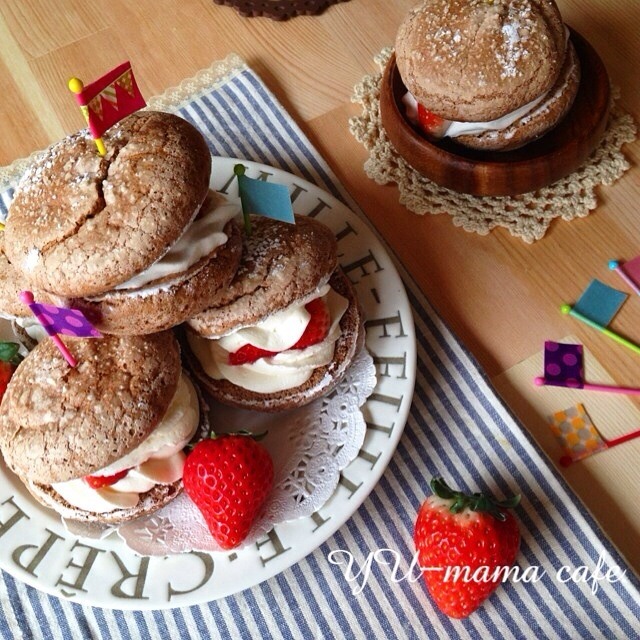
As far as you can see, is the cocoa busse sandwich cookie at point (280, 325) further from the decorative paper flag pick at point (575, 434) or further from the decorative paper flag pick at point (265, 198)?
the decorative paper flag pick at point (575, 434)

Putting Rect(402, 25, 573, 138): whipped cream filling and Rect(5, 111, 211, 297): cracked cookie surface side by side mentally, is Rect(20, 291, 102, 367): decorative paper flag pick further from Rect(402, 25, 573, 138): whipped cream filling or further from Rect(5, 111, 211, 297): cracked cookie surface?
Rect(402, 25, 573, 138): whipped cream filling

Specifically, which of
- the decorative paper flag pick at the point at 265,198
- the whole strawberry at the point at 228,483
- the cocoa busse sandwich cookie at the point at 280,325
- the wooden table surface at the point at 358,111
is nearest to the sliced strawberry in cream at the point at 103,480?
the whole strawberry at the point at 228,483

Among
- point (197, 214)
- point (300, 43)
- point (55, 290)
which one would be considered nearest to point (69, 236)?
point (55, 290)

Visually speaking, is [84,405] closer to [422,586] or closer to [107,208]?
[107,208]

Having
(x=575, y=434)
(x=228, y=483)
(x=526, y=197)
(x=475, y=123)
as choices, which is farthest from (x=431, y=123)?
(x=228, y=483)

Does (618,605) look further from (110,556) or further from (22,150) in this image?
(22,150)

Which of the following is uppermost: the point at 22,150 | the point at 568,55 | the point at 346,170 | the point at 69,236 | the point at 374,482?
the point at 69,236
